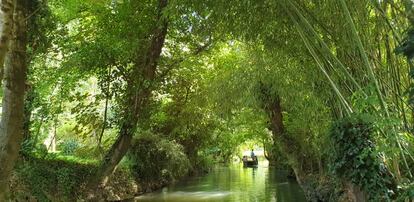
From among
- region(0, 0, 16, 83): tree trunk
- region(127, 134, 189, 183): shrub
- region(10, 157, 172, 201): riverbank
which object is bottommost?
region(10, 157, 172, 201): riverbank

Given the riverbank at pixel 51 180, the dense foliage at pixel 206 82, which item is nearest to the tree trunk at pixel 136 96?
the dense foliage at pixel 206 82

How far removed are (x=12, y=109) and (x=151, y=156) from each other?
9.30m

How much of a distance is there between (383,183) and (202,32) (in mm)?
4027

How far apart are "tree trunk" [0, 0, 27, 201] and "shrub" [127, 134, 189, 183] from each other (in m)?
8.47

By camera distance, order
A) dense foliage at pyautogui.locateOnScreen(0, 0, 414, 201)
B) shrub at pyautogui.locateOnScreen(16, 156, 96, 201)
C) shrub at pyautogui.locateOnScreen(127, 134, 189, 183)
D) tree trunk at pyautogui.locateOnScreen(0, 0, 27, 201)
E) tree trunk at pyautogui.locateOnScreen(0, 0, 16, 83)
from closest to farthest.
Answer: tree trunk at pyautogui.locateOnScreen(0, 0, 16, 83) < dense foliage at pyautogui.locateOnScreen(0, 0, 414, 201) < tree trunk at pyautogui.locateOnScreen(0, 0, 27, 201) < shrub at pyautogui.locateOnScreen(16, 156, 96, 201) < shrub at pyautogui.locateOnScreen(127, 134, 189, 183)

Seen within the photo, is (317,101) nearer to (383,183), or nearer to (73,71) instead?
(383,183)

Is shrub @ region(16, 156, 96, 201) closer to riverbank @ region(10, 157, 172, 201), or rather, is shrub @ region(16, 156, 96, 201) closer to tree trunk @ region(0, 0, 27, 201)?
riverbank @ region(10, 157, 172, 201)

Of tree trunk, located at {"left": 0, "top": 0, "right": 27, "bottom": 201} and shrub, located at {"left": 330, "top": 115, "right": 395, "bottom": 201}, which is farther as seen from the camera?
shrub, located at {"left": 330, "top": 115, "right": 395, "bottom": 201}

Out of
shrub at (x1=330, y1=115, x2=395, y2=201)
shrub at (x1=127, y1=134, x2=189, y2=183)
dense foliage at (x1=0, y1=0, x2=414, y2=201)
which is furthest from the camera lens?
shrub at (x1=127, y1=134, x2=189, y2=183)

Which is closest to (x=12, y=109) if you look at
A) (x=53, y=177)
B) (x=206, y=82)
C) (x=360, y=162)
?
(x=53, y=177)

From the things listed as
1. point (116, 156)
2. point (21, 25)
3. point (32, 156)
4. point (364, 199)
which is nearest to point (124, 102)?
point (116, 156)

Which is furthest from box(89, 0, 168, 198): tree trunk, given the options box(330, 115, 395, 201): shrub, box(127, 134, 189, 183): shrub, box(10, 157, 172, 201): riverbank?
box(127, 134, 189, 183): shrub

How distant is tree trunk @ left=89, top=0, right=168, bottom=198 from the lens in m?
8.15

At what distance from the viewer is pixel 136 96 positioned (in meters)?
8.23
